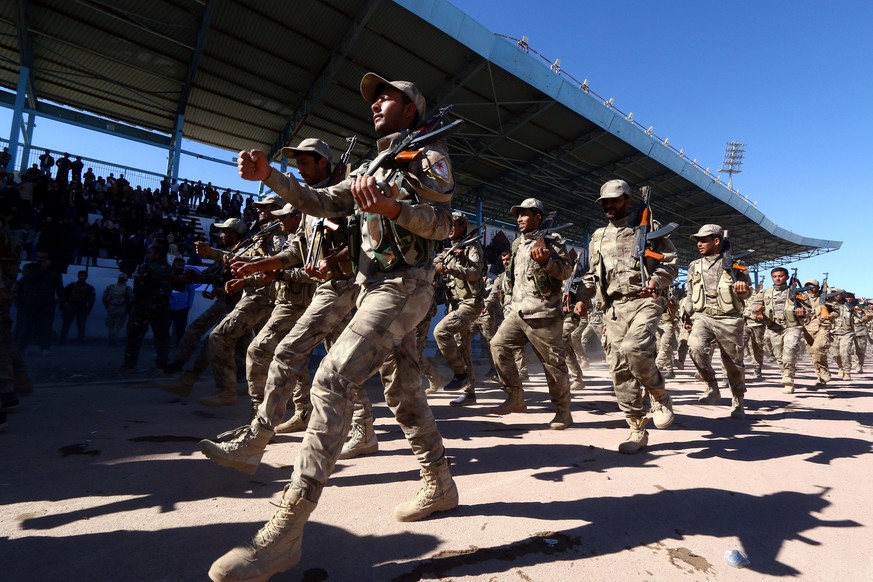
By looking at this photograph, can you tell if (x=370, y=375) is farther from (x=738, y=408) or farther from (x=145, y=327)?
(x=145, y=327)

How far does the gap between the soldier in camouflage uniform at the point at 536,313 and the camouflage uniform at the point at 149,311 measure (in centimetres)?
508

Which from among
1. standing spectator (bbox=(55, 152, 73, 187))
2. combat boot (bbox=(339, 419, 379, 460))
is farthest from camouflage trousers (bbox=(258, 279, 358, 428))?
standing spectator (bbox=(55, 152, 73, 187))

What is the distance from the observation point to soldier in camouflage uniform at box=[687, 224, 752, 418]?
556cm

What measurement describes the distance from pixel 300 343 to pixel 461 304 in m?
3.31

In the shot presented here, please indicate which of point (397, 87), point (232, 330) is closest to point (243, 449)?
point (232, 330)

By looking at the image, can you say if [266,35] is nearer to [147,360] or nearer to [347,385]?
[147,360]

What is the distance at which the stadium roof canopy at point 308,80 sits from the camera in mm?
11352

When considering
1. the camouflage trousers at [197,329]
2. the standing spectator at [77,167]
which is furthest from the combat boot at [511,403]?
the standing spectator at [77,167]

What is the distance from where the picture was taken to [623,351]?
152 inches

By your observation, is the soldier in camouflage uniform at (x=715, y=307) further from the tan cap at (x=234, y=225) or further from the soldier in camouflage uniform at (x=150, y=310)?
the soldier in camouflage uniform at (x=150, y=310)

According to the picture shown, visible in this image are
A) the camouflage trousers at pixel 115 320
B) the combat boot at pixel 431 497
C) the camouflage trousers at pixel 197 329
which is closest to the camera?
the combat boot at pixel 431 497

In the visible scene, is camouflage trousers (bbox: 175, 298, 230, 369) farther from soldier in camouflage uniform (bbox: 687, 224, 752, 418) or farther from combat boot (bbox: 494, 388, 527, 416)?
soldier in camouflage uniform (bbox: 687, 224, 752, 418)

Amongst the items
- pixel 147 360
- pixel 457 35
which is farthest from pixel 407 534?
pixel 457 35

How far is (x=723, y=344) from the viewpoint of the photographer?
5.70 metres
